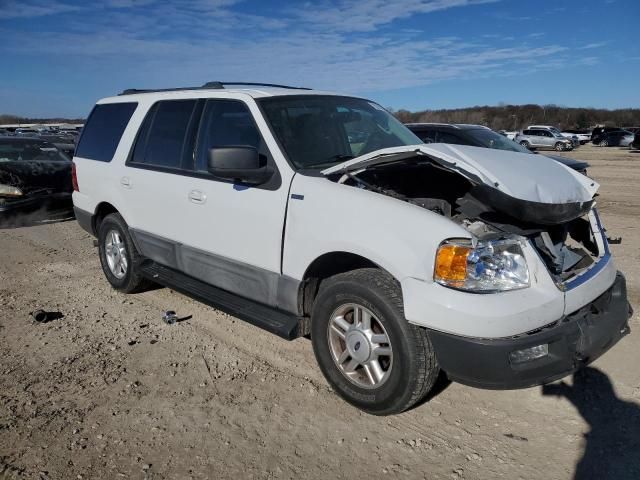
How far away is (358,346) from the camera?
128 inches

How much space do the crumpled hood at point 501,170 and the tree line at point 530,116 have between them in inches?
2783

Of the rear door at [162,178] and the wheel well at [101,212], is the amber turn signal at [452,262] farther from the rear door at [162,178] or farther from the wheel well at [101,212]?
the wheel well at [101,212]

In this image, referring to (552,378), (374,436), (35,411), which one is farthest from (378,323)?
(35,411)

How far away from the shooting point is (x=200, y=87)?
186 inches

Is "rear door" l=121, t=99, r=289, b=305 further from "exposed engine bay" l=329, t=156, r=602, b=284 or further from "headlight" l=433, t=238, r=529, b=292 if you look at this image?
"headlight" l=433, t=238, r=529, b=292

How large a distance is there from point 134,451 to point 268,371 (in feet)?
3.81

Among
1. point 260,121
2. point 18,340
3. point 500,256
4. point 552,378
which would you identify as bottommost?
point 18,340

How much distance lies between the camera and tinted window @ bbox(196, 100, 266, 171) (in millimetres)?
3963

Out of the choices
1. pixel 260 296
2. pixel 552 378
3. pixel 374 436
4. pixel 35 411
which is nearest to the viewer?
pixel 552 378

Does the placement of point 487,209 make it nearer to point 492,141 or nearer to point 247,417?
point 247,417

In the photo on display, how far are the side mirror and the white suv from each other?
0.4 inches

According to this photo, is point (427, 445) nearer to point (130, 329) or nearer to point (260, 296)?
point (260, 296)

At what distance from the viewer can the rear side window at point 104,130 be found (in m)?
5.37

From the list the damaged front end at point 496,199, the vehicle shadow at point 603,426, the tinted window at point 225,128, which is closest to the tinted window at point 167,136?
the tinted window at point 225,128
